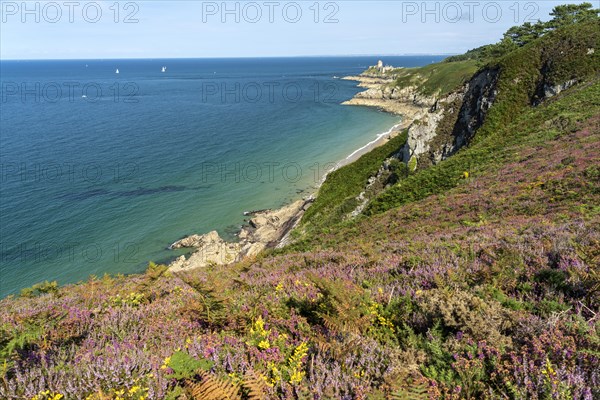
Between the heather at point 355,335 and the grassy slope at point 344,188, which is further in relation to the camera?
the grassy slope at point 344,188

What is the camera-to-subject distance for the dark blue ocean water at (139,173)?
39.3 metres

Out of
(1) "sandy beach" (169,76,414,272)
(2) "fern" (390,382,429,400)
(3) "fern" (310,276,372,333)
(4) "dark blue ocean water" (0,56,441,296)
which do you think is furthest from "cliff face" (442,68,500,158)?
(2) "fern" (390,382,429,400)

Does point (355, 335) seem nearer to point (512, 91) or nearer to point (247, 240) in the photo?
point (247, 240)

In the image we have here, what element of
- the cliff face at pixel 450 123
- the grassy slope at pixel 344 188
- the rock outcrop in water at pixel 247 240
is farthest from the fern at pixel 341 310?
the cliff face at pixel 450 123

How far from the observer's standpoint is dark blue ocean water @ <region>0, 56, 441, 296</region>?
3928cm

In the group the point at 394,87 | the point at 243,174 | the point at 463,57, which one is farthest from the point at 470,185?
the point at 463,57

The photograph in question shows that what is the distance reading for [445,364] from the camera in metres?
4.12

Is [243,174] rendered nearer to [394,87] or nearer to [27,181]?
[27,181]

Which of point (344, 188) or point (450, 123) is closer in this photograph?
point (450, 123)

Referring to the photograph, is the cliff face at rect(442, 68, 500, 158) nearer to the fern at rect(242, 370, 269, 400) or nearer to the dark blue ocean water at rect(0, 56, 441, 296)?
the dark blue ocean water at rect(0, 56, 441, 296)

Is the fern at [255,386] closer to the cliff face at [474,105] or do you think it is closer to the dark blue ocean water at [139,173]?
the dark blue ocean water at [139,173]

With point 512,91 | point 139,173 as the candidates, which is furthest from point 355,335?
point 139,173

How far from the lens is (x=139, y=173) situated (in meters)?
61.6

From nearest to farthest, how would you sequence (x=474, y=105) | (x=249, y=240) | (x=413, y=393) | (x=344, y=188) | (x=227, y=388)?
(x=413, y=393)
(x=227, y=388)
(x=474, y=105)
(x=249, y=240)
(x=344, y=188)
